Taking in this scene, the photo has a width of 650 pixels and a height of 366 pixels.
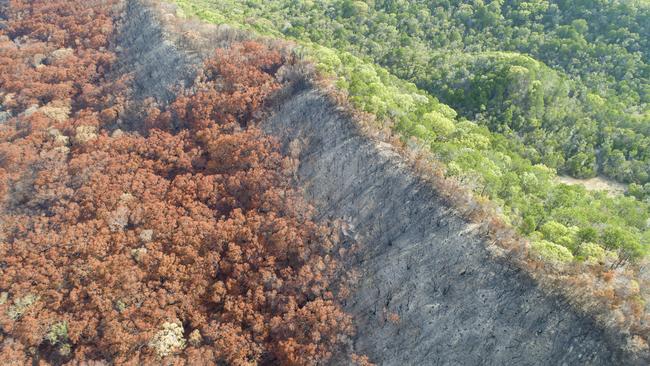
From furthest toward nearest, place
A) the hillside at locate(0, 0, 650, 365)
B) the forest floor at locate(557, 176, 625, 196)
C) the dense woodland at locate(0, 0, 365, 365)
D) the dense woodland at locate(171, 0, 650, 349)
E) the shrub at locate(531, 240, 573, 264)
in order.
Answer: the forest floor at locate(557, 176, 625, 196) < the dense woodland at locate(0, 0, 365, 365) < the dense woodland at locate(171, 0, 650, 349) < the hillside at locate(0, 0, 650, 365) < the shrub at locate(531, 240, 573, 264)

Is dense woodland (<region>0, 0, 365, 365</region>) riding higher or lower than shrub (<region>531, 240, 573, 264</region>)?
lower

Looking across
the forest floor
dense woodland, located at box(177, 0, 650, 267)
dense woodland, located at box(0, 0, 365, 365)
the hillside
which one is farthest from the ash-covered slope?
the forest floor

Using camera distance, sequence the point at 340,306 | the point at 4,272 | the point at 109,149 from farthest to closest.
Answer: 1. the point at 109,149
2. the point at 4,272
3. the point at 340,306

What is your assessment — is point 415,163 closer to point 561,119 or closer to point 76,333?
point 561,119

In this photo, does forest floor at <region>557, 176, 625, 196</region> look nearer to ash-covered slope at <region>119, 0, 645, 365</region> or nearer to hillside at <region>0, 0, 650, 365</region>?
hillside at <region>0, 0, 650, 365</region>

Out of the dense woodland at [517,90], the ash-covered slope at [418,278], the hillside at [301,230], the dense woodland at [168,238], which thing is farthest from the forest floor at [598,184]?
the dense woodland at [168,238]

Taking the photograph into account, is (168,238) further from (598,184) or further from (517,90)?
(598,184)

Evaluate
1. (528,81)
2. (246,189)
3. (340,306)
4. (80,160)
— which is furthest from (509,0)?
(80,160)
